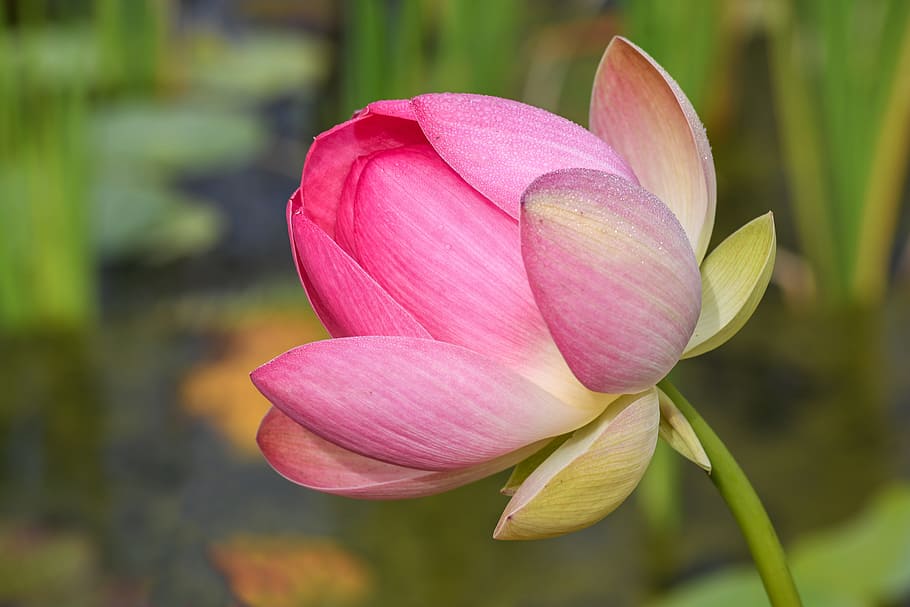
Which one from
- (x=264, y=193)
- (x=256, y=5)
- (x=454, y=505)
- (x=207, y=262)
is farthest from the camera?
(x=256, y=5)

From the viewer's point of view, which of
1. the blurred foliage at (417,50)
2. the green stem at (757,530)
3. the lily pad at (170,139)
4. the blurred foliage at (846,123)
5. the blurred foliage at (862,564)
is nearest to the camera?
the green stem at (757,530)

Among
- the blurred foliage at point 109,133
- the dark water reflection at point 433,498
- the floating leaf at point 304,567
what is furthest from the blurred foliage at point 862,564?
the blurred foliage at point 109,133

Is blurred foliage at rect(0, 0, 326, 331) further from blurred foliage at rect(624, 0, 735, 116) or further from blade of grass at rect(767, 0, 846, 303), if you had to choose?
blade of grass at rect(767, 0, 846, 303)

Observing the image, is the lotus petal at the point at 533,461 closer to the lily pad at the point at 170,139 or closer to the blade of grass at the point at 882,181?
the blade of grass at the point at 882,181

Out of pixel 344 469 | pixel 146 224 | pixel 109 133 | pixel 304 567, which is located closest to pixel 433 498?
pixel 304 567

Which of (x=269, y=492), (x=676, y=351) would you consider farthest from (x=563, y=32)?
(x=676, y=351)

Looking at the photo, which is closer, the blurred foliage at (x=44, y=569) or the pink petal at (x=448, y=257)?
the pink petal at (x=448, y=257)

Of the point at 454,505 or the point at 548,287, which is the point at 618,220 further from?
the point at 454,505
